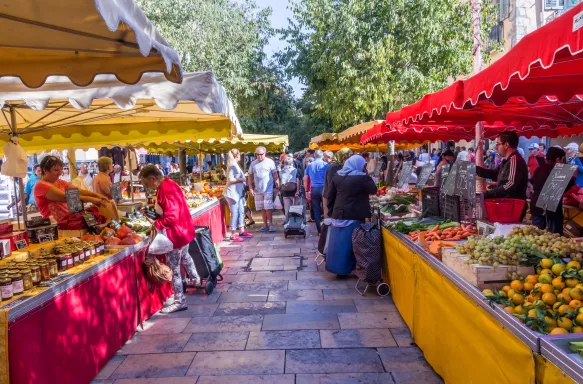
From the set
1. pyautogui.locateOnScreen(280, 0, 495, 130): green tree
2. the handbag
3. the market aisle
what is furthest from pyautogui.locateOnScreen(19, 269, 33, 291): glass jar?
pyautogui.locateOnScreen(280, 0, 495, 130): green tree

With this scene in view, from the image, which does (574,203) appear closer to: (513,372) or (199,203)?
(513,372)

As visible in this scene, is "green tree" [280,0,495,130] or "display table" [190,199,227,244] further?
"green tree" [280,0,495,130]

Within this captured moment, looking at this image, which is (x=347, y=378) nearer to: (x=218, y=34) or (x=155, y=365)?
(x=155, y=365)

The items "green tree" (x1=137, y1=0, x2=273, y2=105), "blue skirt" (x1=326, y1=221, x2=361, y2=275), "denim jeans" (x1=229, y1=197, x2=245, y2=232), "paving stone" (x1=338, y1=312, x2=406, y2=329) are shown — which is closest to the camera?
"paving stone" (x1=338, y1=312, x2=406, y2=329)

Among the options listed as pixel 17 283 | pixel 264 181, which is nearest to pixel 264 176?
pixel 264 181

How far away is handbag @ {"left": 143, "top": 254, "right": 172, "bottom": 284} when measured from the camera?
213 inches

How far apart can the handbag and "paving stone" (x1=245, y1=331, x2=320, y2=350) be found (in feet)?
4.25

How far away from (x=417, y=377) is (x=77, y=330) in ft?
9.34

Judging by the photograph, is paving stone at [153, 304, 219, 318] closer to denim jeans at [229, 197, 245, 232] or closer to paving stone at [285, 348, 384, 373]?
paving stone at [285, 348, 384, 373]

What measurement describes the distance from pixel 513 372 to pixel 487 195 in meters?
3.50

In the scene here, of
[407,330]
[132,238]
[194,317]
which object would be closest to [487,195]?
[407,330]

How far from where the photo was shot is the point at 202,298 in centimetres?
637

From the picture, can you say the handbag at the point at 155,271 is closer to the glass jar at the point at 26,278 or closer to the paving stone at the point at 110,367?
the paving stone at the point at 110,367

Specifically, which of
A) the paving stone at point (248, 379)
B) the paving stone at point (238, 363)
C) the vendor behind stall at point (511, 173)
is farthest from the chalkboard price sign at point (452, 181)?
the paving stone at point (248, 379)
